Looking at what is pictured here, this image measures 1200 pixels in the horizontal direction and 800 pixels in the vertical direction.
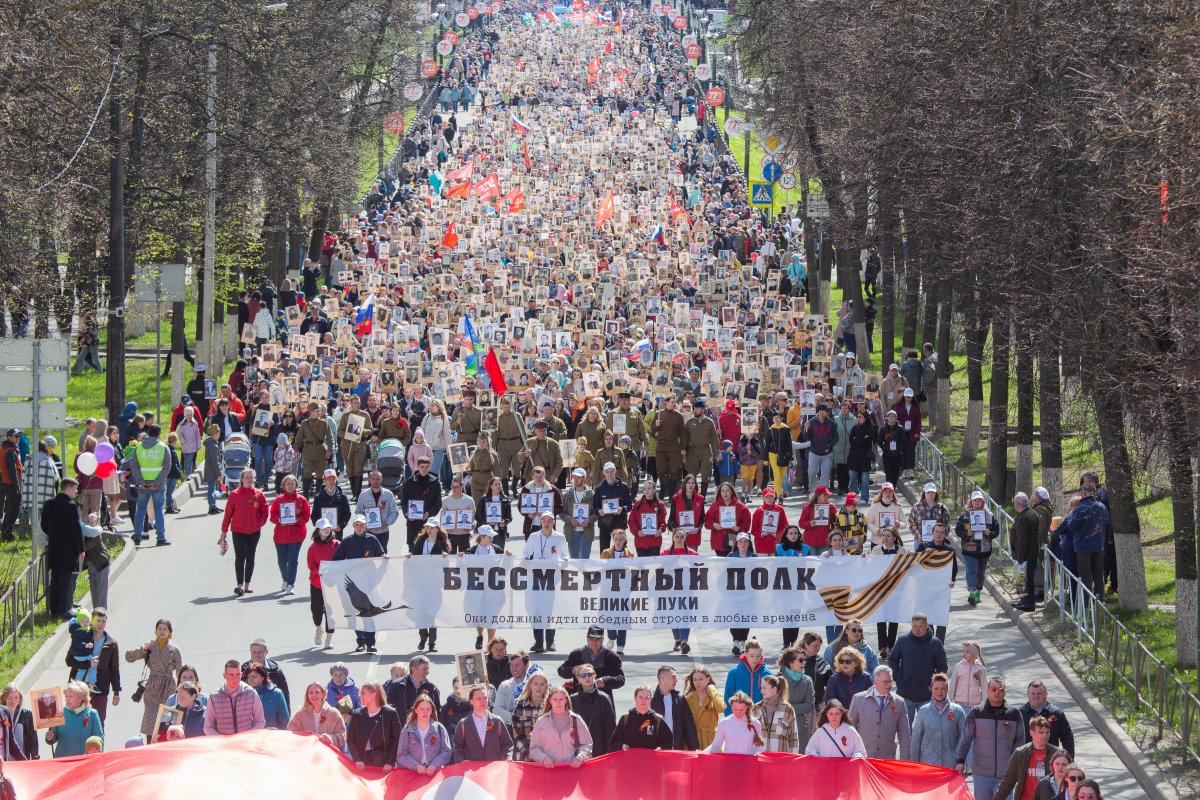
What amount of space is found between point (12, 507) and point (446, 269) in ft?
73.5

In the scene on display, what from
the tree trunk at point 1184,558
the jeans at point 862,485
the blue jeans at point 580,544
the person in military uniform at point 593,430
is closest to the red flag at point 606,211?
the jeans at point 862,485

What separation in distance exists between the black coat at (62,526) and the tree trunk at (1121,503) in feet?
33.9

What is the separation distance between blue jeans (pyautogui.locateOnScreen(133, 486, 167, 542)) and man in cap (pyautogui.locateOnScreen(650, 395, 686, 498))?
6.61 metres

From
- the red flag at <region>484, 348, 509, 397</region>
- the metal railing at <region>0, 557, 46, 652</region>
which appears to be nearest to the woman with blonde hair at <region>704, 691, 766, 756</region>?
the metal railing at <region>0, 557, 46, 652</region>

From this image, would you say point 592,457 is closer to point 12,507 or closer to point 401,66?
point 12,507

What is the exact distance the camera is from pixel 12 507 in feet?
85.6

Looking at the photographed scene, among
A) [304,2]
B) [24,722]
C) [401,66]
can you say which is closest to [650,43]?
[401,66]

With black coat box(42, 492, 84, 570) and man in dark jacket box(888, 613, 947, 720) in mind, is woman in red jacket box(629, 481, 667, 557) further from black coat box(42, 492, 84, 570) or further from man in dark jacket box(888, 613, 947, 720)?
black coat box(42, 492, 84, 570)

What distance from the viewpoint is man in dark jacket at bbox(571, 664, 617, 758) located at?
15070 millimetres

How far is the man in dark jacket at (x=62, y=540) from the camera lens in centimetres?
2106

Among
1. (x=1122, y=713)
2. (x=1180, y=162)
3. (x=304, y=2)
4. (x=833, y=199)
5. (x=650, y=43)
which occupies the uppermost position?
(x=650, y=43)

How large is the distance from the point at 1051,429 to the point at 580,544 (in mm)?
6723

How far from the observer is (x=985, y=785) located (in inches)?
582

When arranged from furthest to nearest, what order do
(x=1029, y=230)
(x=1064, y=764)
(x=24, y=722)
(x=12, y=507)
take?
(x=12, y=507)
(x=1029, y=230)
(x=24, y=722)
(x=1064, y=764)
